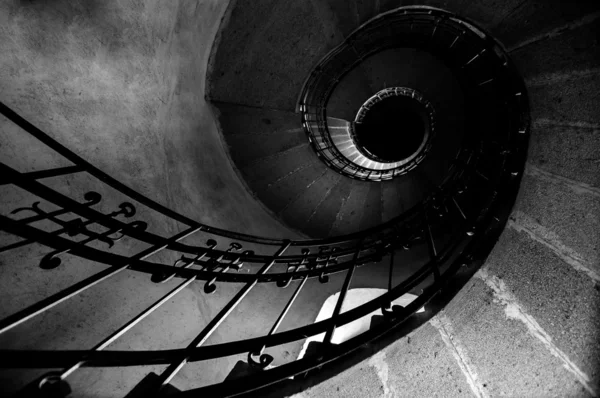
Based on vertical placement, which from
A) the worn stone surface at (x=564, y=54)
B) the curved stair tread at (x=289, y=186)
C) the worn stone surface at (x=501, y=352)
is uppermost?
the curved stair tread at (x=289, y=186)

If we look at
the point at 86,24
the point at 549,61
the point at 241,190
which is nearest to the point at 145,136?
the point at 86,24

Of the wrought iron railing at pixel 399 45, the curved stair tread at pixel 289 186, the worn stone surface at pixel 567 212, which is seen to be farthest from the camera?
the curved stair tread at pixel 289 186

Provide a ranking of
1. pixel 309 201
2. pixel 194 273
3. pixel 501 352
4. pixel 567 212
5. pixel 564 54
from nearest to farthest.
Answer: pixel 501 352 < pixel 567 212 < pixel 194 273 < pixel 564 54 < pixel 309 201

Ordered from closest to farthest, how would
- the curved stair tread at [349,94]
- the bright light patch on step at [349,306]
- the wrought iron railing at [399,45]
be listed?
the bright light patch on step at [349,306], the wrought iron railing at [399,45], the curved stair tread at [349,94]

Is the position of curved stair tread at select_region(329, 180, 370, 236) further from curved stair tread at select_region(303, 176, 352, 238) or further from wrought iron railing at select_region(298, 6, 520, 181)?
wrought iron railing at select_region(298, 6, 520, 181)

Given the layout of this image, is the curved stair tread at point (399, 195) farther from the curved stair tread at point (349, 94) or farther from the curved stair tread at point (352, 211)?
the curved stair tread at point (349, 94)

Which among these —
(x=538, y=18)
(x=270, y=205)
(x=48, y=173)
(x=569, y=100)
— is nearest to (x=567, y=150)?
(x=569, y=100)

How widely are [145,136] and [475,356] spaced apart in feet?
11.7

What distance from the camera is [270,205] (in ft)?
19.1

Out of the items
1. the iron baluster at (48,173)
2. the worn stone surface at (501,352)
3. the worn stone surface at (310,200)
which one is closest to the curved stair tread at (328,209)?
the worn stone surface at (310,200)

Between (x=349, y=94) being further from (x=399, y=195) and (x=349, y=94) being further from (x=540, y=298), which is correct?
(x=540, y=298)

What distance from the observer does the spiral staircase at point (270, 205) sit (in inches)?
65.4

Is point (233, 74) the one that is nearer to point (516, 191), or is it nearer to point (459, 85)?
point (516, 191)

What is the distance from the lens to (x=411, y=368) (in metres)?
1.83
